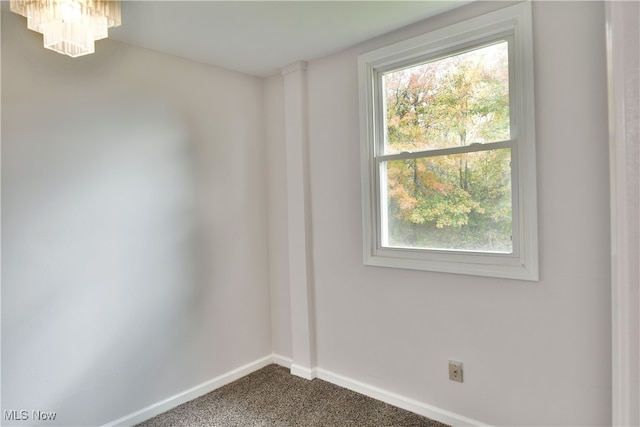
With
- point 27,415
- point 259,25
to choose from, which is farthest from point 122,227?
point 259,25

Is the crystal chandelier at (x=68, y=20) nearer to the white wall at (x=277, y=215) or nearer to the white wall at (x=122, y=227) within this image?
the white wall at (x=122, y=227)

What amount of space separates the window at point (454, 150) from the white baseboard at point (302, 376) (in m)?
0.83

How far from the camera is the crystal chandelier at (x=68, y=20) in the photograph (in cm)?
140

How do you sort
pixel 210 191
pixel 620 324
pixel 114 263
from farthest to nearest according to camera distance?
pixel 210 191
pixel 114 263
pixel 620 324

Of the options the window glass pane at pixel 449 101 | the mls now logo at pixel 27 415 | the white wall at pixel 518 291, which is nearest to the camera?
the white wall at pixel 518 291

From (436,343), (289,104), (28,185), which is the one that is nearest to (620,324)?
(436,343)

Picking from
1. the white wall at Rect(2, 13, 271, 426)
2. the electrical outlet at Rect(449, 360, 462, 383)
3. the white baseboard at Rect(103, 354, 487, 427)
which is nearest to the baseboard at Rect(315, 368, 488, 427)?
the white baseboard at Rect(103, 354, 487, 427)

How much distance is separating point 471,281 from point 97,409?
219cm

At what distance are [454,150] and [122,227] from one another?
196 cm

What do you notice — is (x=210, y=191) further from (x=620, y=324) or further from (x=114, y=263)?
(x=620, y=324)

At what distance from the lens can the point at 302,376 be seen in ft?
9.05

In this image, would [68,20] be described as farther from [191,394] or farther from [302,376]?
[302,376]

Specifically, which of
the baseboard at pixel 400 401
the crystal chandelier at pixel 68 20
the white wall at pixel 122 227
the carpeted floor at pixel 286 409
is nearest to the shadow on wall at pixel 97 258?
the white wall at pixel 122 227

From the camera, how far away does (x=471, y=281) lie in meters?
2.03
